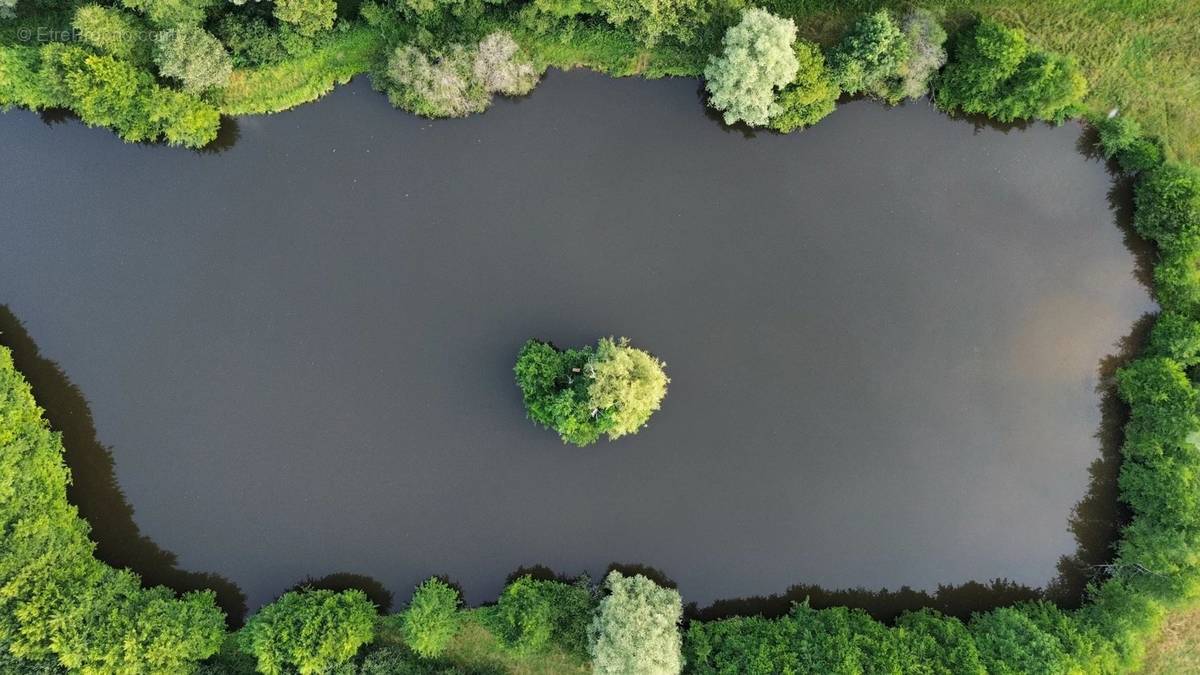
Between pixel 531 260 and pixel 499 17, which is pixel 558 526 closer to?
pixel 531 260

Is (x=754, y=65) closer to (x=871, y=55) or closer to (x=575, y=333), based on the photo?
(x=871, y=55)

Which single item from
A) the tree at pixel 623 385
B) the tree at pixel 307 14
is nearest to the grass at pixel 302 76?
the tree at pixel 307 14

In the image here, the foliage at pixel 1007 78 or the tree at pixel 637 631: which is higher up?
the foliage at pixel 1007 78

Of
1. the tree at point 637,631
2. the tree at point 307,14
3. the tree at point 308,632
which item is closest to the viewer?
the tree at point 637,631

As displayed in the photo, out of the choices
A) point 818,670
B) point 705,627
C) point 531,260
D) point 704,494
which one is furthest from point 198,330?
point 818,670

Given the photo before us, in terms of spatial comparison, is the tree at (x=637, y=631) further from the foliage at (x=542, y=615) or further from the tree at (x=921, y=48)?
the tree at (x=921, y=48)

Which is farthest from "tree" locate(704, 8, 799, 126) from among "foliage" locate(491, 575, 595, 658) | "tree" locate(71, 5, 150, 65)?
"tree" locate(71, 5, 150, 65)

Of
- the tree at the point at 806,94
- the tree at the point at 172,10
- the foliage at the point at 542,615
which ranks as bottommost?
the foliage at the point at 542,615

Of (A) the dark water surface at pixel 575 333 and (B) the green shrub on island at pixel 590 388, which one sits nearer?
(B) the green shrub on island at pixel 590 388
